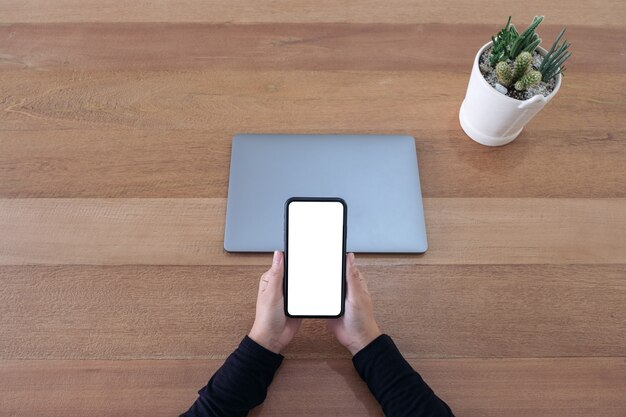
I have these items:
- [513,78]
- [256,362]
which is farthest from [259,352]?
[513,78]

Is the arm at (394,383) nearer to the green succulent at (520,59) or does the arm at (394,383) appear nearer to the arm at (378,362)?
the arm at (378,362)

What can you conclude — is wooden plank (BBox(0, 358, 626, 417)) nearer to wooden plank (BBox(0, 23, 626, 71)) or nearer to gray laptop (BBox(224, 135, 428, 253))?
gray laptop (BBox(224, 135, 428, 253))

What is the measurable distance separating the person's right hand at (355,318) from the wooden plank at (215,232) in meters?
0.07

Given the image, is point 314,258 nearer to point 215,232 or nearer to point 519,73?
point 215,232

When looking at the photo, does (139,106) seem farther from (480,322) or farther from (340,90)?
(480,322)

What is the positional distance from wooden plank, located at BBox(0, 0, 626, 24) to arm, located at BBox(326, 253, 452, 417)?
53cm

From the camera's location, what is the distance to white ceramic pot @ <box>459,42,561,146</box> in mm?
632

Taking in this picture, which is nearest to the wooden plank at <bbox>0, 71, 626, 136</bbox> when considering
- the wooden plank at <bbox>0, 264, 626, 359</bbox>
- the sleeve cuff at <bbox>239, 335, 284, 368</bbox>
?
the wooden plank at <bbox>0, 264, 626, 359</bbox>

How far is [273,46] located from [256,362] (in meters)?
0.57

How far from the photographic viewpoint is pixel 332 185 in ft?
2.25

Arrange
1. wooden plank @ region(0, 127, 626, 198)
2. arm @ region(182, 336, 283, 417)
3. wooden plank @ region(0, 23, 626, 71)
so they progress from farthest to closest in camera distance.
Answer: wooden plank @ region(0, 23, 626, 71), wooden plank @ region(0, 127, 626, 198), arm @ region(182, 336, 283, 417)

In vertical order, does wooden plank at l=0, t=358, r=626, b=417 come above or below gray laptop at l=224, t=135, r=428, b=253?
below

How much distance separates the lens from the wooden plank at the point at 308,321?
618 millimetres

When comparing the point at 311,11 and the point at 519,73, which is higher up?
the point at 311,11
